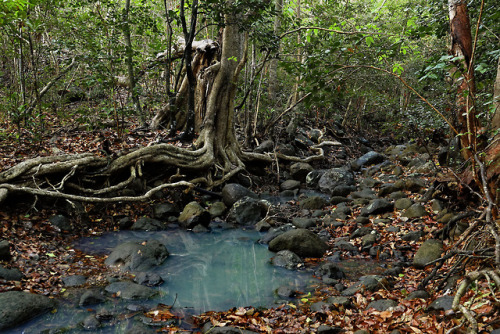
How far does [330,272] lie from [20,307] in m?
4.58

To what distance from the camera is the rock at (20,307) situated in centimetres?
411

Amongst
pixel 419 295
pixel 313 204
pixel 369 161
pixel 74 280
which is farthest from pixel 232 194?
pixel 369 161

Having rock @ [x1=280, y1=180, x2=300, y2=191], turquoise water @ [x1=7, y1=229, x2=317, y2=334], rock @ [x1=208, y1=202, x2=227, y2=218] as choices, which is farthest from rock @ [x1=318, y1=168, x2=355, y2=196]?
turquoise water @ [x1=7, y1=229, x2=317, y2=334]

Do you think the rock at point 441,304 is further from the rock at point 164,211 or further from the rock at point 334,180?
the rock at point 334,180

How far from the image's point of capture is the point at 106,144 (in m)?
8.65

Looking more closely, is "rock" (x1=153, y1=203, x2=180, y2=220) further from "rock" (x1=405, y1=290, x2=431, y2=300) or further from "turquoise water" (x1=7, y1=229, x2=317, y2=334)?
"rock" (x1=405, y1=290, x2=431, y2=300)

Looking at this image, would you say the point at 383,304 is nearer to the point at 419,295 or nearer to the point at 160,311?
the point at 419,295

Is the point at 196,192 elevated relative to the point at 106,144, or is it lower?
lower

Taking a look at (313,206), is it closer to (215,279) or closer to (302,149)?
(215,279)

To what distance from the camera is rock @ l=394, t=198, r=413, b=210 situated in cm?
827

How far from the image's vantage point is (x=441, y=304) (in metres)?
3.81

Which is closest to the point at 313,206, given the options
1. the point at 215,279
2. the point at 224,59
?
the point at 215,279

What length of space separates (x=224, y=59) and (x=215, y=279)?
24.6ft

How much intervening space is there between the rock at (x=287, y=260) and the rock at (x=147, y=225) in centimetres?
309
